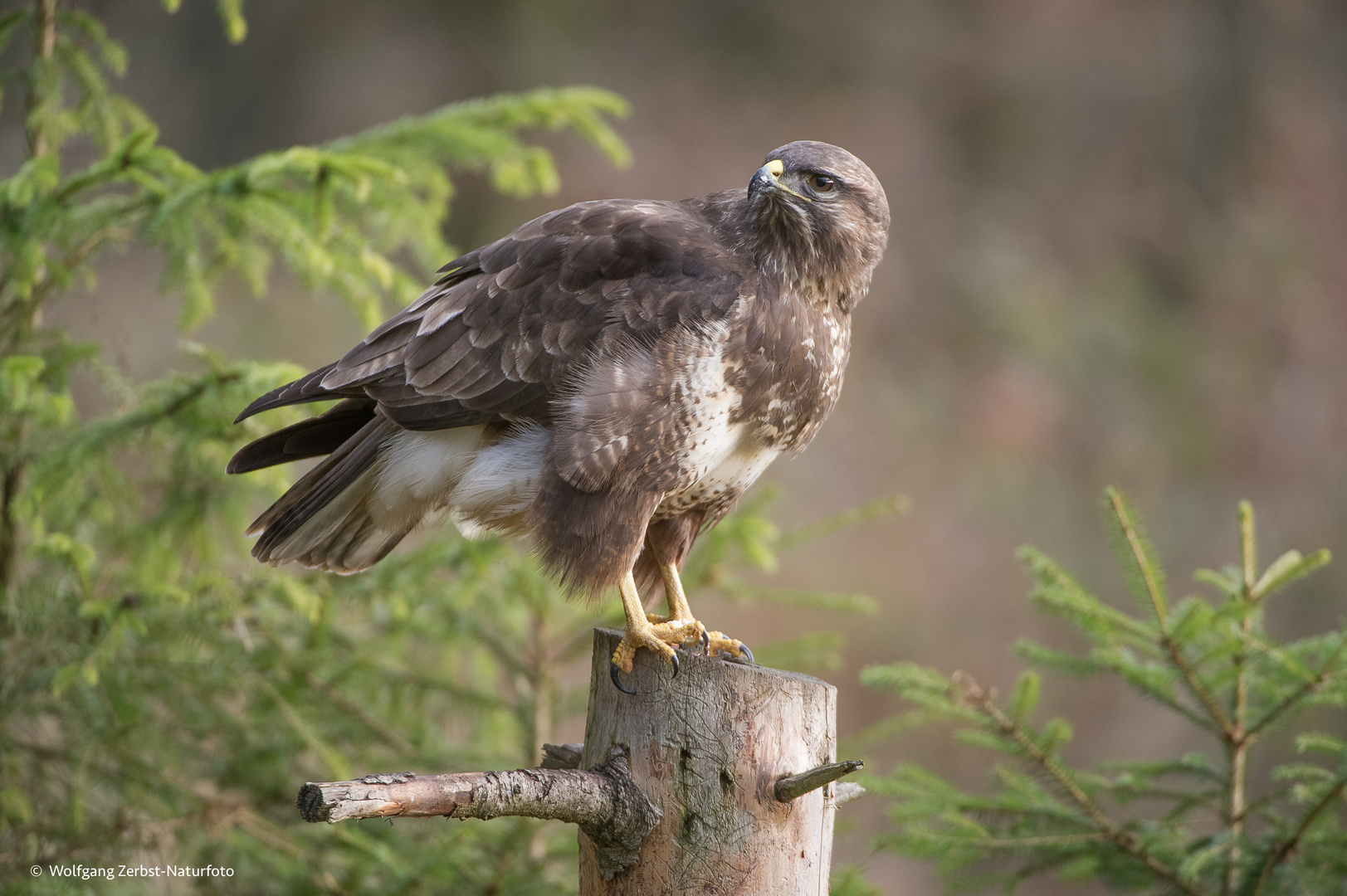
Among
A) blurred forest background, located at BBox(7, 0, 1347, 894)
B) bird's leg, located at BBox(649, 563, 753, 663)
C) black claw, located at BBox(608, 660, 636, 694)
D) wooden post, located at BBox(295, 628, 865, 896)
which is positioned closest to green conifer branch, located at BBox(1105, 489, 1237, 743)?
wooden post, located at BBox(295, 628, 865, 896)

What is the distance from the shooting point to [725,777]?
257 cm

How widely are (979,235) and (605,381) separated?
8.93 m

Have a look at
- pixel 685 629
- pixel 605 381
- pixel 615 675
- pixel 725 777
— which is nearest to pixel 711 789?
pixel 725 777

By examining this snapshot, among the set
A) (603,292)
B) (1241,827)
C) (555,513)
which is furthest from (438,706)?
(1241,827)

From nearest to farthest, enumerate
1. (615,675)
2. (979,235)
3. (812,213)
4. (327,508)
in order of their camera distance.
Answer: (615,675) → (812,213) → (327,508) → (979,235)

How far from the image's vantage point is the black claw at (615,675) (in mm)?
2719

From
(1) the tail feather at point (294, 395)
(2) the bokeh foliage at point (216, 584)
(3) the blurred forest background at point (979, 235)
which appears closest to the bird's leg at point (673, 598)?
(2) the bokeh foliage at point (216, 584)

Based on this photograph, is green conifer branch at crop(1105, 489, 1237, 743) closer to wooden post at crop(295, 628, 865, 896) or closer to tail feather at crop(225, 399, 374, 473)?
wooden post at crop(295, 628, 865, 896)

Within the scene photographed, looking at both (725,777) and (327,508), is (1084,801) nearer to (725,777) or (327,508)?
(725,777)

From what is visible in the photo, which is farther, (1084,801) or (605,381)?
(1084,801)

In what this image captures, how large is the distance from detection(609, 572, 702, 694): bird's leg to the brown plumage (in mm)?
78

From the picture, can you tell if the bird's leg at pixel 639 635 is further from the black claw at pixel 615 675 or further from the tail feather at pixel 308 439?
the tail feather at pixel 308 439

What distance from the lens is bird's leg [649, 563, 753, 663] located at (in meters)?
3.17

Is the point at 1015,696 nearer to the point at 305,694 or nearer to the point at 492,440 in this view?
the point at 492,440
